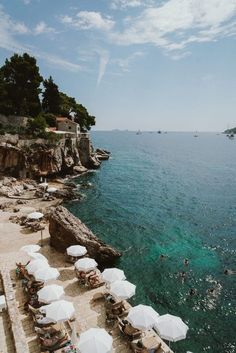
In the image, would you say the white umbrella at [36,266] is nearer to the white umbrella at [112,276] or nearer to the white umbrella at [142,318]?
the white umbrella at [112,276]

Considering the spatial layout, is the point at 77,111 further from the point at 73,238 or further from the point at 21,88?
the point at 73,238

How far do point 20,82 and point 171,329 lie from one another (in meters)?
63.4

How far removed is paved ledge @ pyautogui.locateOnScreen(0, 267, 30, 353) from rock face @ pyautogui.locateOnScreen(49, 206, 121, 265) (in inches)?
281

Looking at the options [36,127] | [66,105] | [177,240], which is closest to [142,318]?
[177,240]

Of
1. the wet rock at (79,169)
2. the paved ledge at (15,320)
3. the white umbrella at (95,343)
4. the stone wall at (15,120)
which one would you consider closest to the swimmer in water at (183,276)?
the white umbrella at (95,343)

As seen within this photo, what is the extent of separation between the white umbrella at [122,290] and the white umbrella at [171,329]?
2843 mm

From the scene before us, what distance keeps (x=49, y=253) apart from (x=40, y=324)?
1005cm

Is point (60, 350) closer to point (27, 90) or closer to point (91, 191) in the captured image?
point (91, 191)

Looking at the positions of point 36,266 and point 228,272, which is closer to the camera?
point 36,266

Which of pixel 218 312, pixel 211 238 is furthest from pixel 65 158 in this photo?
pixel 218 312

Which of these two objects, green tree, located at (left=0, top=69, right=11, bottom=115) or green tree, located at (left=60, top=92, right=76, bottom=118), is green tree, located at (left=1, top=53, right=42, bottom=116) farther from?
green tree, located at (left=60, top=92, right=76, bottom=118)

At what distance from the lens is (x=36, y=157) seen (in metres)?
55.9

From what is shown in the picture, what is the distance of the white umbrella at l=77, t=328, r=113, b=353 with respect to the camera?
41.7 ft

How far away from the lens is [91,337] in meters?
13.1
